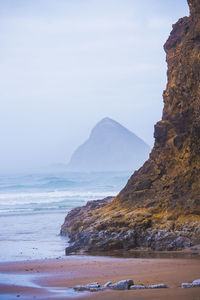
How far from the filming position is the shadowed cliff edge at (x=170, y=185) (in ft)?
46.2

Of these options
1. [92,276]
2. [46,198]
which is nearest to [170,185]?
[92,276]

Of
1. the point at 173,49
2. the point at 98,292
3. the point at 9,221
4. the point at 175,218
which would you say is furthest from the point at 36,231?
the point at 98,292

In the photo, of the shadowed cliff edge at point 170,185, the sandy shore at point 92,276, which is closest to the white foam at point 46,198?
the shadowed cliff edge at point 170,185

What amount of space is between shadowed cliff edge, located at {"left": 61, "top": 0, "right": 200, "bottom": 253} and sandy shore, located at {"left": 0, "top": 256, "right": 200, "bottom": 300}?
163 centimetres

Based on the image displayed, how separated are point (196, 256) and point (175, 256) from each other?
0.61m

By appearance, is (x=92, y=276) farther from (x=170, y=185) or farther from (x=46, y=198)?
(x=46, y=198)

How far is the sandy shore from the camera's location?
26.3ft

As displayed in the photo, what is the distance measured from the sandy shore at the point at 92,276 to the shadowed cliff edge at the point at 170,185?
1.63 meters

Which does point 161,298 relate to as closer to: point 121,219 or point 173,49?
point 121,219

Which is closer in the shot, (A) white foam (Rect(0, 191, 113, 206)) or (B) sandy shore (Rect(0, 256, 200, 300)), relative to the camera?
(B) sandy shore (Rect(0, 256, 200, 300))

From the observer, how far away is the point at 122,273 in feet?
34.0

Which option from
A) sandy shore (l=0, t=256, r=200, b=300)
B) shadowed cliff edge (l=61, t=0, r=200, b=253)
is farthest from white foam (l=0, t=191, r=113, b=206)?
sandy shore (l=0, t=256, r=200, b=300)

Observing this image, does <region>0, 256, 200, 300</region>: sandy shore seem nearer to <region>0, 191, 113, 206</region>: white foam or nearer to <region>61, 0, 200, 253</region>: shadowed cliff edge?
<region>61, 0, 200, 253</region>: shadowed cliff edge

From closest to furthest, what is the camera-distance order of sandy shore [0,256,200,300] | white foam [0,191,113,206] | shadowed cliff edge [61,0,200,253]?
sandy shore [0,256,200,300]
shadowed cliff edge [61,0,200,253]
white foam [0,191,113,206]
